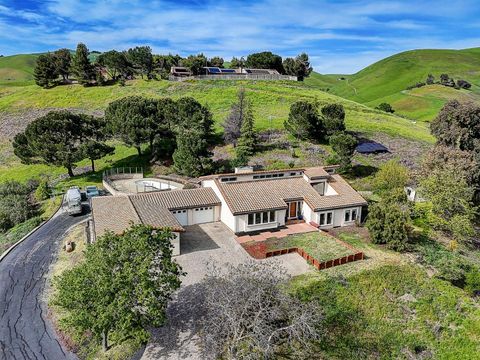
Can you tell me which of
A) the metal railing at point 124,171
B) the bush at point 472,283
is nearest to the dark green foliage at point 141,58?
the metal railing at point 124,171

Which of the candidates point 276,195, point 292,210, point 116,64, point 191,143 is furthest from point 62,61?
point 292,210

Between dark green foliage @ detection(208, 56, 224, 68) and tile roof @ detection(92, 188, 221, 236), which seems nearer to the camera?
tile roof @ detection(92, 188, 221, 236)

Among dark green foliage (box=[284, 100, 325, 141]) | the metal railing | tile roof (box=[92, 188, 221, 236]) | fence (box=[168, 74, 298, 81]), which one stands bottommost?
the metal railing

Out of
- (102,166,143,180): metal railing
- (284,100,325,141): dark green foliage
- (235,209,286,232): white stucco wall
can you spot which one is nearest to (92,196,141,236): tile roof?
(235,209,286,232): white stucco wall

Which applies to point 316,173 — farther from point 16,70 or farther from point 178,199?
point 16,70

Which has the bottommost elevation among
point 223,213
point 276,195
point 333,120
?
point 223,213

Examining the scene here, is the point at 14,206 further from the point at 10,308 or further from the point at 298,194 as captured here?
the point at 298,194

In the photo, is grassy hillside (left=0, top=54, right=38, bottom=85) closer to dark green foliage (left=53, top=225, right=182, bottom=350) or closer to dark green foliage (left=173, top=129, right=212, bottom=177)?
dark green foliage (left=173, top=129, right=212, bottom=177)
